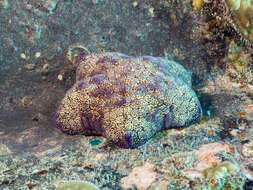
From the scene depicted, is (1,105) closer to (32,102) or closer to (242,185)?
(32,102)

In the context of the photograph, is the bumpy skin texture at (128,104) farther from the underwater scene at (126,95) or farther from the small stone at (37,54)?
the small stone at (37,54)

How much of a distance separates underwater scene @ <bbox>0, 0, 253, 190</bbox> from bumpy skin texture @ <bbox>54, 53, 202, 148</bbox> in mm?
12

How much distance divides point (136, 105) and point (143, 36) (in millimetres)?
1537

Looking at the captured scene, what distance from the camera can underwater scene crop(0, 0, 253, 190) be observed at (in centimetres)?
214

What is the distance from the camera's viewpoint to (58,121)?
2.82 metres

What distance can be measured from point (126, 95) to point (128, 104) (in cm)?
10

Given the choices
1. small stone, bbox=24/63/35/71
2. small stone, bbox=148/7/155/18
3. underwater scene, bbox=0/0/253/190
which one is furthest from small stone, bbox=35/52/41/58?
small stone, bbox=148/7/155/18

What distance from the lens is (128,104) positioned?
2.54 meters

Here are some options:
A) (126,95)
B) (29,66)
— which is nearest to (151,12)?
(126,95)

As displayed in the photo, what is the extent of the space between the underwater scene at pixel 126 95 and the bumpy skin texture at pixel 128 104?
12mm

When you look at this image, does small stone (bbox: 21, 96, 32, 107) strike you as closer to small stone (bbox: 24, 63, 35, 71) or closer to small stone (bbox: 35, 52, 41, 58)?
small stone (bbox: 24, 63, 35, 71)

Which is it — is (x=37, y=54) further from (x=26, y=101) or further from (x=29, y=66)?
(x=26, y=101)

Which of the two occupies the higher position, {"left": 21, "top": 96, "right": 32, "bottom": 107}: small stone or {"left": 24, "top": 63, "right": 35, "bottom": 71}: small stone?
{"left": 24, "top": 63, "right": 35, "bottom": 71}: small stone

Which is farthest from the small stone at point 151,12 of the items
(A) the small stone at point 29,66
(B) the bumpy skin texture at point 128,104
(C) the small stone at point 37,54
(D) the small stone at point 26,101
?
(D) the small stone at point 26,101
